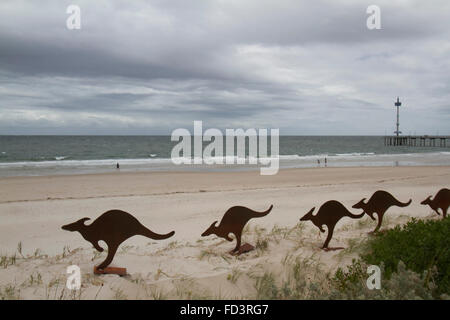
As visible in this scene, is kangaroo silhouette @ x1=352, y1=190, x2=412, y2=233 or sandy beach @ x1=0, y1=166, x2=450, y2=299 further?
kangaroo silhouette @ x1=352, y1=190, x2=412, y2=233

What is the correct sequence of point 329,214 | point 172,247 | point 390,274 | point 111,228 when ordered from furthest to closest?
point 172,247 → point 329,214 → point 111,228 → point 390,274

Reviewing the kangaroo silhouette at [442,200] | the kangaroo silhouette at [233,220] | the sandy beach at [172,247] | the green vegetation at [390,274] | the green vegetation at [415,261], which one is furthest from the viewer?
the kangaroo silhouette at [442,200]

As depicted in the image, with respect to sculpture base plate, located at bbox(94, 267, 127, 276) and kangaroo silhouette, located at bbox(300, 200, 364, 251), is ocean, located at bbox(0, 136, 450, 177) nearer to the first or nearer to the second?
kangaroo silhouette, located at bbox(300, 200, 364, 251)

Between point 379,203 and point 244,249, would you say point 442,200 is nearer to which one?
point 379,203

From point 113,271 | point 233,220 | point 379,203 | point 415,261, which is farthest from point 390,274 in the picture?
point 113,271

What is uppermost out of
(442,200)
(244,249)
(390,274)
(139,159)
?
(442,200)

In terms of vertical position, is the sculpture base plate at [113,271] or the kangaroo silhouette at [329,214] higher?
the kangaroo silhouette at [329,214]

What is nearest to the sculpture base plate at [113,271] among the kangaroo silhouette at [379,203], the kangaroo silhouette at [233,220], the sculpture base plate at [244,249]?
the kangaroo silhouette at [233,220]

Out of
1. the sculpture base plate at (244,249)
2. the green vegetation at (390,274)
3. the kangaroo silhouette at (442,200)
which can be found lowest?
the sculpture base plate at (244,249)

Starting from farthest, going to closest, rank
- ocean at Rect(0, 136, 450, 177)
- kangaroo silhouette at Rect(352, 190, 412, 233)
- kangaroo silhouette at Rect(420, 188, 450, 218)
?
ocean at Rect(0, 136, 450, 177) < kangaroo silhouette at Rect(420, 188, 450, 218) < kangaroo silhouette at Rect(352, 190, 412, 233)

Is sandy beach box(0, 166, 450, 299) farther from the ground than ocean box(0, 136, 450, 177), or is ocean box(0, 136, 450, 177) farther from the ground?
ocean box(0, 136, 450, 177)

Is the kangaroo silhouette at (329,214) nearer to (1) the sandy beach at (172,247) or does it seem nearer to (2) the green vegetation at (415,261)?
(1) the sandy beach at (172,247)

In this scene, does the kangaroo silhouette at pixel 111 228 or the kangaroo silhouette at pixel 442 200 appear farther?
the kangaroo silhouette at pixel 442 200

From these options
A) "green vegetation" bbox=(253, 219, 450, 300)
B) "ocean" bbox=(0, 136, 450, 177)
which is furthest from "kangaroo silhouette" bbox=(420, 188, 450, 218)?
"ocean" bbox=(0, 136, 450, 177)
